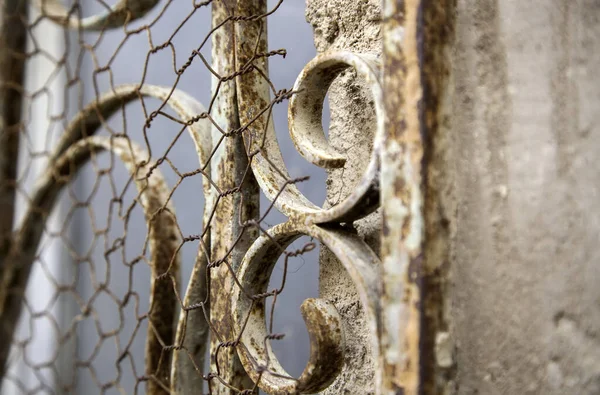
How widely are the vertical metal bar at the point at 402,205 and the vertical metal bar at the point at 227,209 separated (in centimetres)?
19

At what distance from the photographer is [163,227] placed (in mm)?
726

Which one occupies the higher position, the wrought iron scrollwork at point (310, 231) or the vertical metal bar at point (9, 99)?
the vertical metal bar at point (9, 99)

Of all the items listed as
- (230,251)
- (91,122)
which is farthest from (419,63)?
(91,122)

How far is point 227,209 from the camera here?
0.58 metres

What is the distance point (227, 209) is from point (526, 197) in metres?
0.28

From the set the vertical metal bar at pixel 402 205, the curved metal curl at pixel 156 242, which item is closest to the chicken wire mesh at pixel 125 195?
the curved metal curl at pixel 156 242

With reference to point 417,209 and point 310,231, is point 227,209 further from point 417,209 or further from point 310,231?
point 417,209

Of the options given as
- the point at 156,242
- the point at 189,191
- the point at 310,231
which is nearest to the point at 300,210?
the point at 310,231

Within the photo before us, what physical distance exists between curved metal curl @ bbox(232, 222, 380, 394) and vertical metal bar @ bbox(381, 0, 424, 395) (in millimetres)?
25

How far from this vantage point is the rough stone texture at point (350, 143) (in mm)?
507

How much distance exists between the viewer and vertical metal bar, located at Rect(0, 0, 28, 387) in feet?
3.58

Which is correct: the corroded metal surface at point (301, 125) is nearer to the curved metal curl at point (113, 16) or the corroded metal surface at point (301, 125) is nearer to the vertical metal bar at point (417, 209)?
the vertical metal bar at point (417, 209)

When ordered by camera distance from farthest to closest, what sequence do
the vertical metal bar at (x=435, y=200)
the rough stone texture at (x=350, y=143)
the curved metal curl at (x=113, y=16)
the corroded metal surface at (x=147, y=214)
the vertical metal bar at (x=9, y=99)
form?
the vertical metal bar at (x=9, y=99), the curved metal curl at (x=113, y=16), the corroded metal surface at (x=147, y=214), the rough stone texture at (x=350, y=143), the vertical metal bar at (x=435, y=200)

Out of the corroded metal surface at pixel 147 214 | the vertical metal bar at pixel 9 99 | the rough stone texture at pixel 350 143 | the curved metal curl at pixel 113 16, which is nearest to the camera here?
the rough stone texture at pixel 350 143
